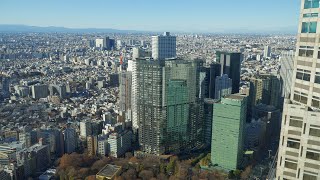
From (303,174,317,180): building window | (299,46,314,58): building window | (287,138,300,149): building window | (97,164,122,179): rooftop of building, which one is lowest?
(97,164,122,179): rooftop of building

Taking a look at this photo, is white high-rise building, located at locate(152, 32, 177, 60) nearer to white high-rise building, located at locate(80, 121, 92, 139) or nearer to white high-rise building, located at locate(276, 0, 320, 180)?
white high-rise building, located at locate(80, 121, 92, 139)

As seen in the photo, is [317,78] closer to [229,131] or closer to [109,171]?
[109,171]

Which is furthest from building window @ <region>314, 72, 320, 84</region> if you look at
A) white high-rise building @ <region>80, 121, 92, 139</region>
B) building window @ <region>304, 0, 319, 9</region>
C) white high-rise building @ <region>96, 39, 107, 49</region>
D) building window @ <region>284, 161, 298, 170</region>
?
white high-rise building @ <region>96, 39, 107, 49</region>

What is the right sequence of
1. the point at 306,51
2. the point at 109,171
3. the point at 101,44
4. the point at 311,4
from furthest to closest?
1. the point at 101,44
2. the point at 109,171
3. the point at 306,51
4. the point at 311,4

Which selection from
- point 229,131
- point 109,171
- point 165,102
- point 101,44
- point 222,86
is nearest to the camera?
→ point 109,171

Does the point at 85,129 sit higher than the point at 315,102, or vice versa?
the point at 315,102

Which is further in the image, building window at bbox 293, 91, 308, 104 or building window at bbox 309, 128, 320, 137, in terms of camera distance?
building window at bbox 293, 91, 308, 104

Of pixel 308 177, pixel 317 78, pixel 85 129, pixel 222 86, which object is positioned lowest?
pixel 85 129

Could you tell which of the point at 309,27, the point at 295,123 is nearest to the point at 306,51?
the point at 309,27
